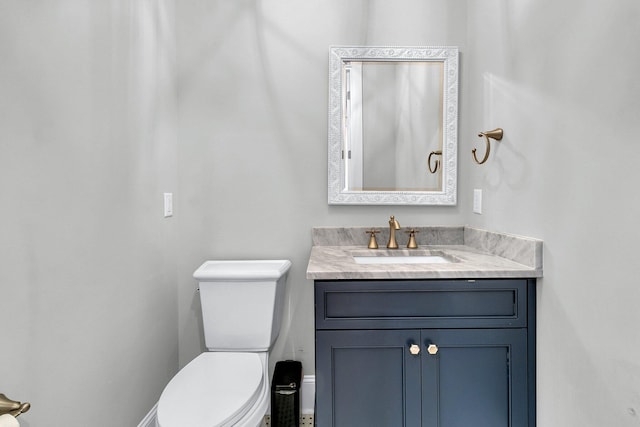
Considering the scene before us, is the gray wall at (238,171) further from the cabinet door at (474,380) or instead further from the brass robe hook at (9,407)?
the brass robe hook at (9,407)

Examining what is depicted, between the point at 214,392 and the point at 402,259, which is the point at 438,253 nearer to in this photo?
the point at 402,259

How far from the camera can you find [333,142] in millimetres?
1923

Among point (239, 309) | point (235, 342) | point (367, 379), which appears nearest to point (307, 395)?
point (235, 342)

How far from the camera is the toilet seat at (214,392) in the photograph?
1156 millimetres

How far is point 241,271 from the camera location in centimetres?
167

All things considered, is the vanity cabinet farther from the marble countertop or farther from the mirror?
the mirror

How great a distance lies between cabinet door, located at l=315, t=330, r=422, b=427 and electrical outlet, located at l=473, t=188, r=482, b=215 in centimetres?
79

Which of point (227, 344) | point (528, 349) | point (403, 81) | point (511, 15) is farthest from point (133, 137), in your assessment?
point (528, 349)

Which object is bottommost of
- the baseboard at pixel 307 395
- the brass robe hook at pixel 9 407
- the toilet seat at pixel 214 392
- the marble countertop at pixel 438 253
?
the baseboard at pixel 307 395

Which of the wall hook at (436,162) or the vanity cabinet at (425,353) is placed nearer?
the vanity cabinet at (425,353)

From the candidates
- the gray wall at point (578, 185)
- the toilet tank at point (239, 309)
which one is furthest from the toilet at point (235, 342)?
the gray wall at point (578, 185)

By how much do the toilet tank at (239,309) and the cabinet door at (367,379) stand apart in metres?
0.44

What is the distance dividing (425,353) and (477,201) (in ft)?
2.80

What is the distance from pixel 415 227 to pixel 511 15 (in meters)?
1.03
